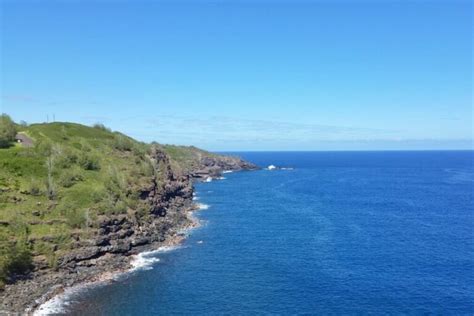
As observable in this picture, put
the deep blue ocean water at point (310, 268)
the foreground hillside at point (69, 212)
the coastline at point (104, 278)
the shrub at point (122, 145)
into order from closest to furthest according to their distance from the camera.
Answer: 1. the coastline at point (104, 278)
2. the deep blue ocean water at point (310, 268)
3. the foreground hillside at point (69, 212)
4. the shrub at point (122, 145)

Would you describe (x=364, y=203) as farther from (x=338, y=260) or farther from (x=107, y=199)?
(x=107, y=199)

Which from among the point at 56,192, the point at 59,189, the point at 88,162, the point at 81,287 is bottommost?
the point at 81,287

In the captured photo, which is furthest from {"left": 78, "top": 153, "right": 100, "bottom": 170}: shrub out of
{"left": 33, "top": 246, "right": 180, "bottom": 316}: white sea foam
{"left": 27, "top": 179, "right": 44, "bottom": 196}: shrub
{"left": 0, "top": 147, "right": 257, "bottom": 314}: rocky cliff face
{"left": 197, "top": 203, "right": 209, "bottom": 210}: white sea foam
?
{"left": 197, "top": 203, "right": 209, "bottom": 210}: white sea foam

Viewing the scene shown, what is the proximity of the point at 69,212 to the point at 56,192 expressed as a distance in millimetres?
8684

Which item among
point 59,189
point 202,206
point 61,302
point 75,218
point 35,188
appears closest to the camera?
point 61,302

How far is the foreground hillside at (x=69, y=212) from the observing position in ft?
258

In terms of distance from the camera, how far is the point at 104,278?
274 feet

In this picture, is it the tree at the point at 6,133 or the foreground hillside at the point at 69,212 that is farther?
the tree at the point at 6,133

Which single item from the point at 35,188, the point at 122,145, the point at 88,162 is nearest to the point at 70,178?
the point at 35,188

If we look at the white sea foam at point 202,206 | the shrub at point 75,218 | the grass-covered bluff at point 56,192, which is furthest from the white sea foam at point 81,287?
the white sea foam at point 202,206

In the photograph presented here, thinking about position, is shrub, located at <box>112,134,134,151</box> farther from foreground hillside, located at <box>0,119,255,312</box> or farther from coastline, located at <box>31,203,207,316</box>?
coastline, located at <box>31,203,207,316</box>

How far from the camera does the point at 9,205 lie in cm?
8844

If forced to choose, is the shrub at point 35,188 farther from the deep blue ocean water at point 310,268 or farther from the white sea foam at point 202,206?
the white sea foam at point 202,206

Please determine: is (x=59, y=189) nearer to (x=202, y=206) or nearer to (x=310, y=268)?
A: (x=310, y=268)
